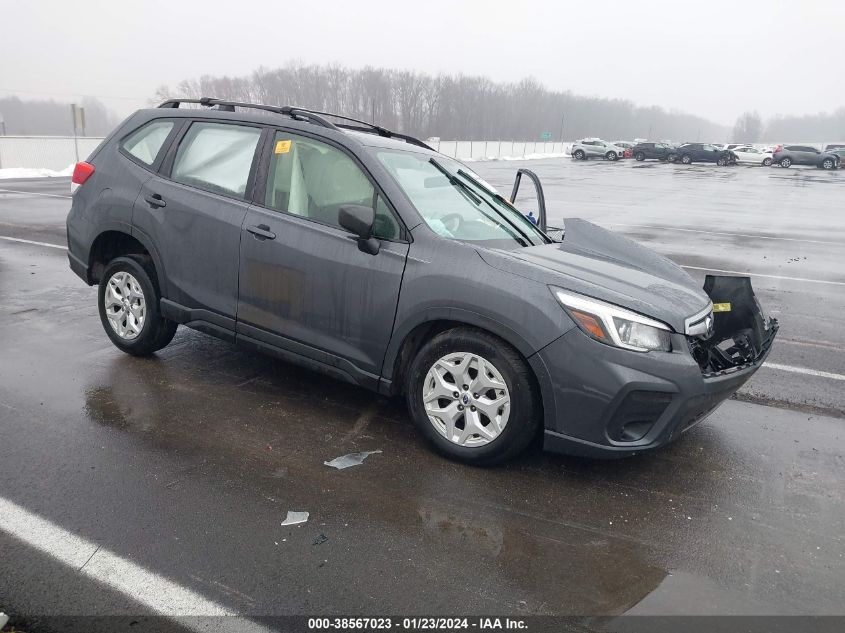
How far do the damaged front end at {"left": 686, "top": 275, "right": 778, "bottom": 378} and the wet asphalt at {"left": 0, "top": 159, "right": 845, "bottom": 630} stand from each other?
24.2 inches

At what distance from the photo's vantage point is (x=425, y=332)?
3.79 meters

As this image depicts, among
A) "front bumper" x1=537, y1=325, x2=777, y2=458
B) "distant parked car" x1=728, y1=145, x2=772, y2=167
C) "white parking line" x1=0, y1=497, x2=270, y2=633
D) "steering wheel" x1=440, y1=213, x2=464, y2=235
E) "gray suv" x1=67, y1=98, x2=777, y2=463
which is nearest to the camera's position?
"white parking line" x1=0, y1=497, x2=270, y2=633

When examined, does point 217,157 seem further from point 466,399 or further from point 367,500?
point 367,500

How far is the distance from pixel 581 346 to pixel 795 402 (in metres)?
2.58

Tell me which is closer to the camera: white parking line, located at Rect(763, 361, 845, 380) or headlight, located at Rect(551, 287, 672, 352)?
headlight, located at Rect(551, 287, 672, 352)

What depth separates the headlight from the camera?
329cm

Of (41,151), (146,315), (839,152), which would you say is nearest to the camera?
(146,315)

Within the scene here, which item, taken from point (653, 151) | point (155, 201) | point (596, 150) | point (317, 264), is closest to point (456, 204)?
point (317, 264)

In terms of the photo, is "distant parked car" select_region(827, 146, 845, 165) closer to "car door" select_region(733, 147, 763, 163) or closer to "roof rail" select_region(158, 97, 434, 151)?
"car door" select_region(733, 147, 763, 163)

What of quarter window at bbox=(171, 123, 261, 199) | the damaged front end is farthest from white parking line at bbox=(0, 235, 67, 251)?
the damaged front end

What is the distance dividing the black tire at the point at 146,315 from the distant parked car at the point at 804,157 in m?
51.6

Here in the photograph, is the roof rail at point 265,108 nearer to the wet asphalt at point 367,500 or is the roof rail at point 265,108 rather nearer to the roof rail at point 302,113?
the roof rail at point 302,113

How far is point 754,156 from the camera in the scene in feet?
160

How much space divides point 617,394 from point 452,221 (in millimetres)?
1473
